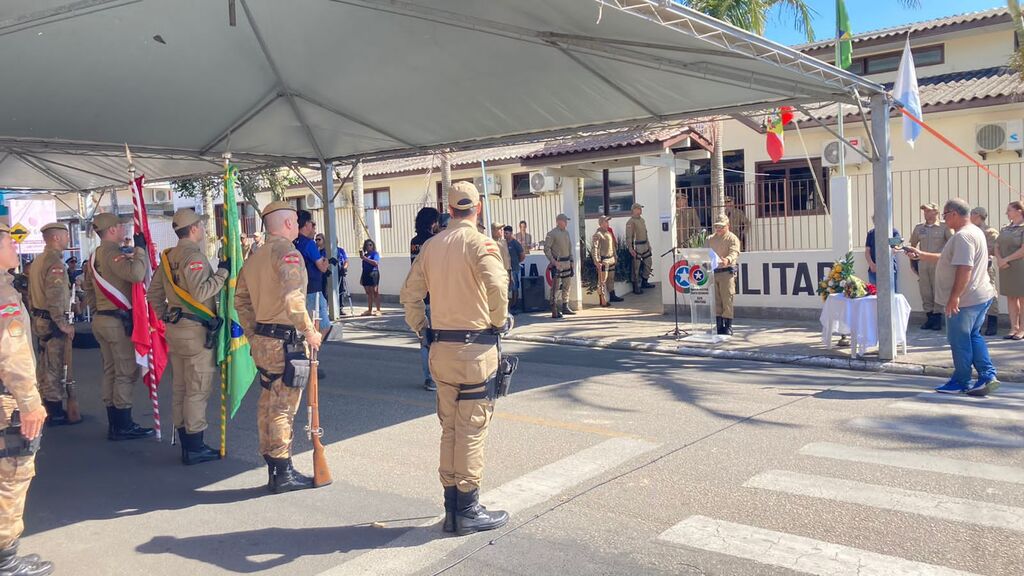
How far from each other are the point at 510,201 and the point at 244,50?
36.8ft

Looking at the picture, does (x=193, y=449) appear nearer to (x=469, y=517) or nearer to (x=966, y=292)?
(x=469, y=517)

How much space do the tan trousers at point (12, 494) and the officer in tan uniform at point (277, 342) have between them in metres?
1.56

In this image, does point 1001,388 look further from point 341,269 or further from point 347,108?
point 341,269

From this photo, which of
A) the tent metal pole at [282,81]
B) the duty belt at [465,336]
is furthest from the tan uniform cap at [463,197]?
the tent metal pole at [282,81]

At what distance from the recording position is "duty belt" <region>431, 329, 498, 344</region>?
15.4 feet

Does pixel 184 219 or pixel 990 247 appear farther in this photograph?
pixel 990 247

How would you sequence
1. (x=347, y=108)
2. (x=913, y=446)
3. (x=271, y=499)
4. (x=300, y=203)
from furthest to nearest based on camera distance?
(x=300, y=203) < (x=347, y=108) < (x=913, y=446) < (x=271, y=499)

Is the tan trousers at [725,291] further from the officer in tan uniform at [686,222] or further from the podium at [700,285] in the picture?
the officer in tan uniform at [686,222]

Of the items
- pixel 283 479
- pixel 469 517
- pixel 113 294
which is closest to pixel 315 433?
pixel 283 479

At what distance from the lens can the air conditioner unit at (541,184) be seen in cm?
2022

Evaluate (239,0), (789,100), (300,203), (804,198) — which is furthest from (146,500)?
(300,203)

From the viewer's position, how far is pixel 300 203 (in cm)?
2988

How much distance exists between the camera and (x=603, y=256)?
54.0 feet

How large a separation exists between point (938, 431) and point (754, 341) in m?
5.19
